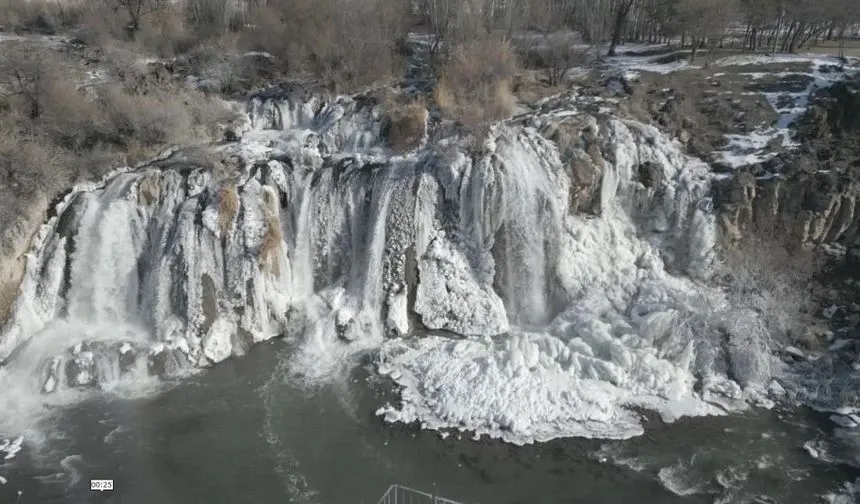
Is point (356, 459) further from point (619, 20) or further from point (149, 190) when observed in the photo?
point (619, 20)

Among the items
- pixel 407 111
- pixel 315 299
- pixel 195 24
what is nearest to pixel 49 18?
pixel 195 24

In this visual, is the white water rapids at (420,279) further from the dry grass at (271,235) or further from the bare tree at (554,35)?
the bare tree at (554,35)

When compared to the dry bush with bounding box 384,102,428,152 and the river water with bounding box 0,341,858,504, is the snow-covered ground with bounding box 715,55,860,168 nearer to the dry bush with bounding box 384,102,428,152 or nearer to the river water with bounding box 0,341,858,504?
the river water with bounding box 0,341,858,504

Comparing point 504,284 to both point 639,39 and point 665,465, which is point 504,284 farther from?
point 639,39

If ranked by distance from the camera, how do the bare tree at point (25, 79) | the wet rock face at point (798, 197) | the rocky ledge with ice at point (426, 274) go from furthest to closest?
the bare tree at point (25, 79) → the wet rock face at point (798, 197) → the rocky ledge with ice at point (426, 274)
